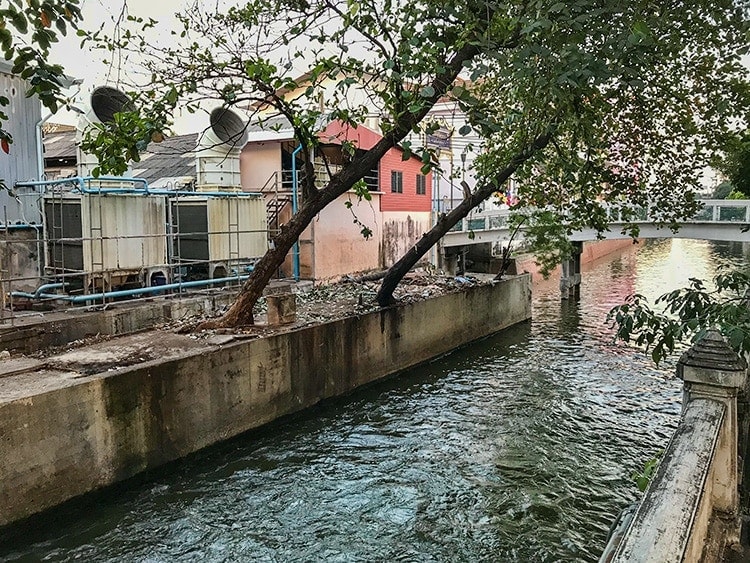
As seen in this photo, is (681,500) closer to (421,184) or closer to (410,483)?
(410,483)

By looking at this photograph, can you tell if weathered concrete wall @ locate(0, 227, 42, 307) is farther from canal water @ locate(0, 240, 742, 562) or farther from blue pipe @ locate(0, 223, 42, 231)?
canal water @ locate(0, 240, 742, 562)

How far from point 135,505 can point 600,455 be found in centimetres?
672

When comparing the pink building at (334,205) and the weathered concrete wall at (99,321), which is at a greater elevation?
the pink building at (334,205)

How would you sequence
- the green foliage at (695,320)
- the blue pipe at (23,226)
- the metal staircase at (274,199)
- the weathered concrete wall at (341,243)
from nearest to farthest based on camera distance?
the green foliage at (695,320) < the blue pipe at (23,226) < the metal staircase at (274,199) < the weathered concrete wall at (341,243)

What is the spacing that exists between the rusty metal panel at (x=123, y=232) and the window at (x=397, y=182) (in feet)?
33.7

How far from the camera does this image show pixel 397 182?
854 inches

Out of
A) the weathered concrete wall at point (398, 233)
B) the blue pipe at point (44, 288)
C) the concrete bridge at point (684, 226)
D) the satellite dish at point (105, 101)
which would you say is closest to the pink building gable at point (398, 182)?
the weathered concrete wall at point (398, 233)

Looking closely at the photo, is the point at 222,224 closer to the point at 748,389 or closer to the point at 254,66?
the point at 254,66

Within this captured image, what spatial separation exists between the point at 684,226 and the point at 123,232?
17.1 m

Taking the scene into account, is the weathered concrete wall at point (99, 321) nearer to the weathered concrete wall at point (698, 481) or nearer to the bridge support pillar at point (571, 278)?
the weathered concrete wall at point (698, 481)

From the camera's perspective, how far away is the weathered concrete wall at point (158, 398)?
7062 mm

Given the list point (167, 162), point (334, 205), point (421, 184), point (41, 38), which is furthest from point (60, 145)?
point (41, 38)

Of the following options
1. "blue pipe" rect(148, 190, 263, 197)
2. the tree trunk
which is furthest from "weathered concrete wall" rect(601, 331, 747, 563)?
"blue pipe" rect(148, 190, 263, 197)

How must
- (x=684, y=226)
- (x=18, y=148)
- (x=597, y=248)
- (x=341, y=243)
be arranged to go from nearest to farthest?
1. (x=18, y=148)
2. (x=341, y=243)
3. (x=684, y=226)
4. (x=597, y=248)
